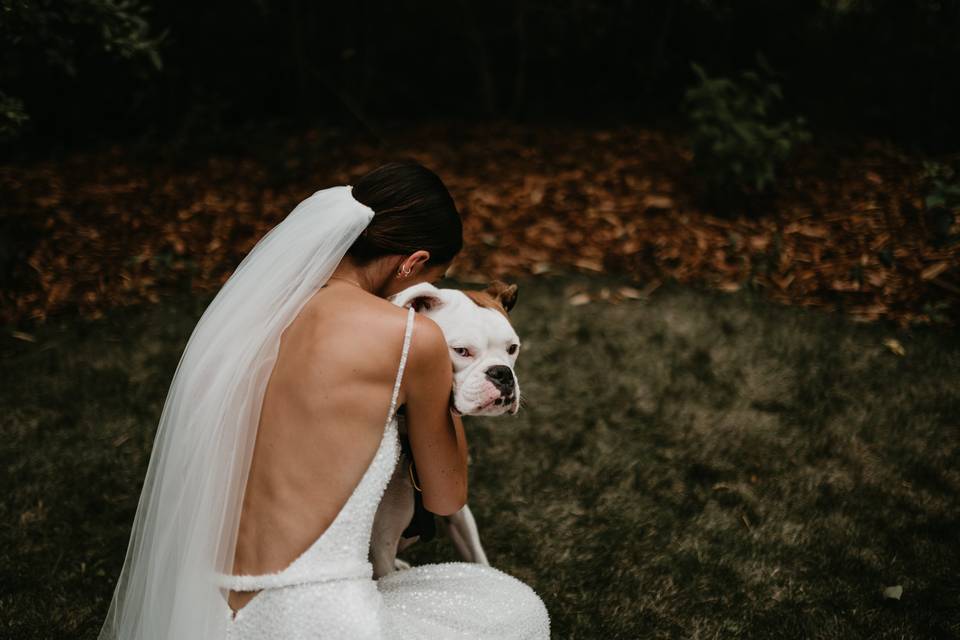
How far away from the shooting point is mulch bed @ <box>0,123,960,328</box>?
20.9 ft

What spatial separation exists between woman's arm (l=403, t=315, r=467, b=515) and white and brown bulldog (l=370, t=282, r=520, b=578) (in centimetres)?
16

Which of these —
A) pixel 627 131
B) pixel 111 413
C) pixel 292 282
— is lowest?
pixel 111 413

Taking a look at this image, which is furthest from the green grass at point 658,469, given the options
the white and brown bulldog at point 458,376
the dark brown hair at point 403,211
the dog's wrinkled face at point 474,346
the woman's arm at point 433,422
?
the dark brown hair at point 403,211

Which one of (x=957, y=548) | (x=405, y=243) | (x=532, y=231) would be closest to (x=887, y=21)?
(x=532, y=231)

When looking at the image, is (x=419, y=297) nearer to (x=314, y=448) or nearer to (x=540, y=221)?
(x=314, y=448)

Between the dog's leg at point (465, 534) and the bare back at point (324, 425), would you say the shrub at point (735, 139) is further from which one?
the bare back at point (324, 425)

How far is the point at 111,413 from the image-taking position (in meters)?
4.96

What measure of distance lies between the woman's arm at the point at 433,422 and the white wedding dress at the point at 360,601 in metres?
0.07

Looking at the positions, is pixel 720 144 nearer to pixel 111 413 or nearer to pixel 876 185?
pixel 876 185

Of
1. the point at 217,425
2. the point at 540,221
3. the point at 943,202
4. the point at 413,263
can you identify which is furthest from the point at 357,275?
the point at 540,221

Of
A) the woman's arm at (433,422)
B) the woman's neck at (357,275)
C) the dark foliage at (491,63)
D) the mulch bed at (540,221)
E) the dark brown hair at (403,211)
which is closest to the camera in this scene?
the woman's arm at (433,422)

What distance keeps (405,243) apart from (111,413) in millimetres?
3297

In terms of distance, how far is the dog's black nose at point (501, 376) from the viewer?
2.84 metres

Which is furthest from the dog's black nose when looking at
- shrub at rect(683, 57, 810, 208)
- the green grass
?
shrub at rect(683, 57, 810, 208)
